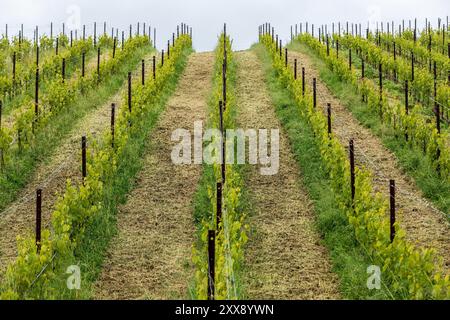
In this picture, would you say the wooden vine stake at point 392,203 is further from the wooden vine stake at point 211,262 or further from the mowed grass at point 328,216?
the wooden vine stake at point 211,262

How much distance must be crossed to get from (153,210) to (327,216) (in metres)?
3.55

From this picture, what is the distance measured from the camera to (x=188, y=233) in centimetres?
1003

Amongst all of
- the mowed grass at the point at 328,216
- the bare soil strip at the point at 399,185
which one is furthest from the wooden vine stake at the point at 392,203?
the mowed grass at the point at 328,216

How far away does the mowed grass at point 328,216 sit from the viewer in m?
7.96

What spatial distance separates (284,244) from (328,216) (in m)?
1.19

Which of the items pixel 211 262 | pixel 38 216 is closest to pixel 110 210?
pixel 38 216

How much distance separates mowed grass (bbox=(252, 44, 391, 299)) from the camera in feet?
26.1

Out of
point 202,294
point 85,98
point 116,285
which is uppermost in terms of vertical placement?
point 85,98

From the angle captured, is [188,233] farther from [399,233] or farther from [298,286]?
[399,233]

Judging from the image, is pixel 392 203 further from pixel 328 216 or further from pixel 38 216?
pixel 38 216

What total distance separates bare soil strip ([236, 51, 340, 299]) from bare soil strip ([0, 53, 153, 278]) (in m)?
3.72

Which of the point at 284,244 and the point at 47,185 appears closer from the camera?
the point at 284,244

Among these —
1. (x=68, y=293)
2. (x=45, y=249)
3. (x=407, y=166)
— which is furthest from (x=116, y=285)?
(x=407, y=166)

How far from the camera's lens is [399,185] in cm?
1199
